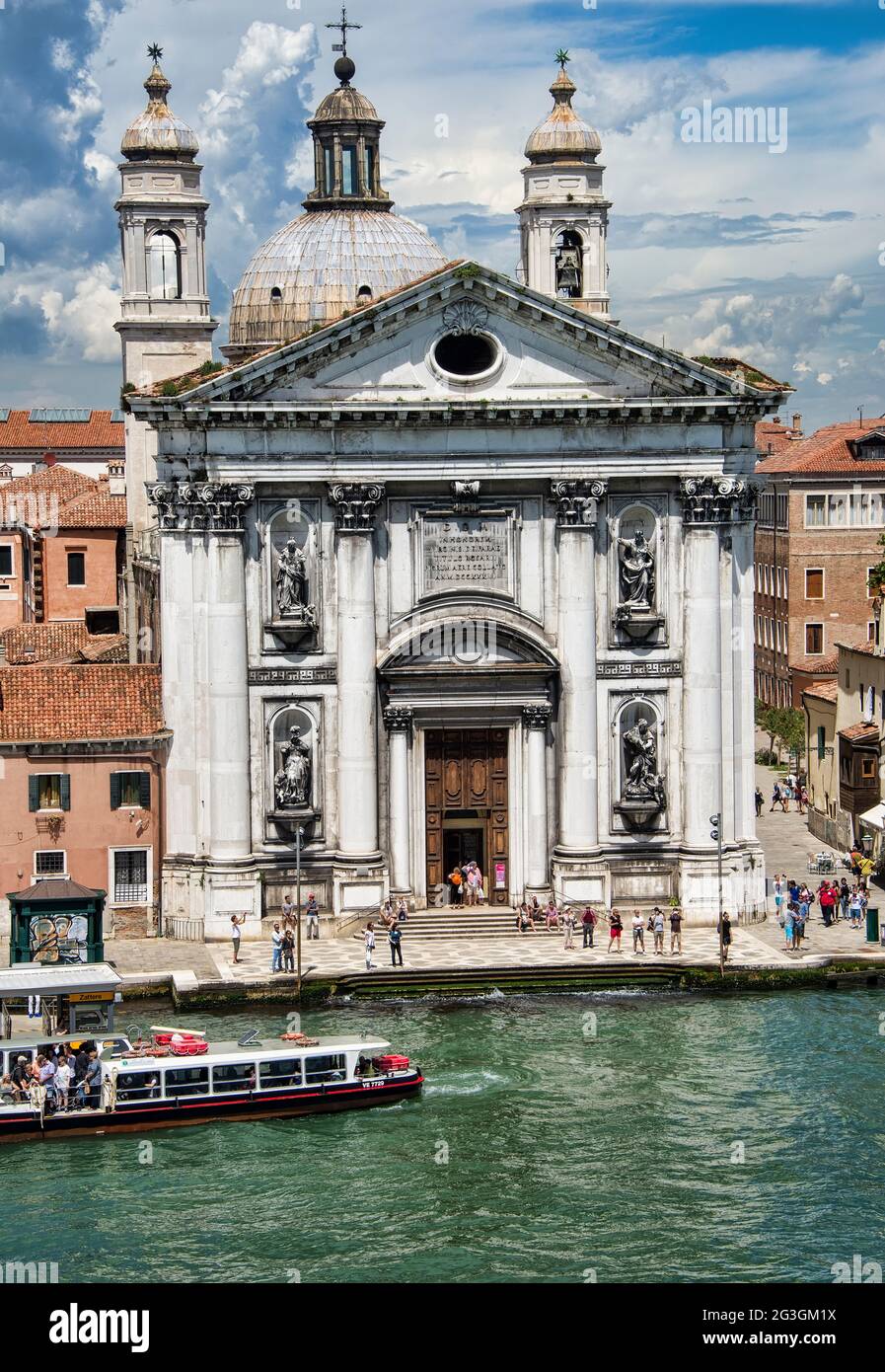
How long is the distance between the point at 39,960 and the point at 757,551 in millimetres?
60982

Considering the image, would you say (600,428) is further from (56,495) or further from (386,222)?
(56,495)

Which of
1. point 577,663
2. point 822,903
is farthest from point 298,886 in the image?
point 822,903

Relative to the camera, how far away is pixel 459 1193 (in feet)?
123

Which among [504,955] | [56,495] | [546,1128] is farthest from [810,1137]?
[56,495]

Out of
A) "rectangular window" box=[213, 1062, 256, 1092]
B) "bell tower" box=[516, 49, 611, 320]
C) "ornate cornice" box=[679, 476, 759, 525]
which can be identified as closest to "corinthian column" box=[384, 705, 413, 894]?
"ornate cornice" box=[679, 476, 759, 525]

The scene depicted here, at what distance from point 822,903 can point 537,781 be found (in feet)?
25.8

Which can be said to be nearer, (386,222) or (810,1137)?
(810,1137)

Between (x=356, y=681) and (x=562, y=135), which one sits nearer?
(x=356, y=681)

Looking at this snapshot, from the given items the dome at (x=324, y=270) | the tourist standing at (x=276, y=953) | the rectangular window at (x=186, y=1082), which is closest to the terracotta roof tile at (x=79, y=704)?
the tourist standing at (x=276, y=953)

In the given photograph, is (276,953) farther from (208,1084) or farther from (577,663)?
(577,663)

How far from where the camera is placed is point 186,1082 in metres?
42.7

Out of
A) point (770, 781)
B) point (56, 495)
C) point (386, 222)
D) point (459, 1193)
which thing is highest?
point (386, 222)

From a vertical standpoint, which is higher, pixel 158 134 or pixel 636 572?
pixel 158 134
